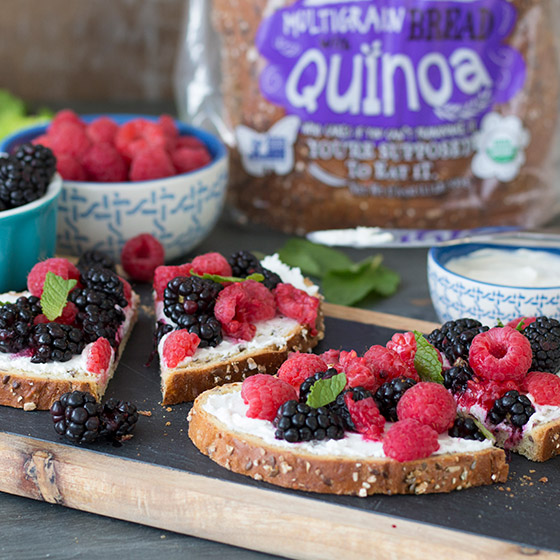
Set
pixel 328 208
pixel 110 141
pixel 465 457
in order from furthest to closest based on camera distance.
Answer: pixel 328 208, pixel 110 141, pixel 465 457

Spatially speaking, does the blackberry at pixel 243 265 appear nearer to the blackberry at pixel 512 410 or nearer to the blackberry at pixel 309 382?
the blackberry at pixel 309 382

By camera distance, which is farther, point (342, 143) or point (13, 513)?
point (342, 143)

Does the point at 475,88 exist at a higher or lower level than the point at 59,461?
higher

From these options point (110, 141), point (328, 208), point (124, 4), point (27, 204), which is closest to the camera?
point (27, 204)

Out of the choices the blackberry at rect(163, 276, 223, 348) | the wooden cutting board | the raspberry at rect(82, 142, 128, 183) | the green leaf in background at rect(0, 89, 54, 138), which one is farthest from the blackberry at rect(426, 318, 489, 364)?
the green leaf in background at rect(0, 89, 54, 138)

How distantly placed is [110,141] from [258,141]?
1.67 feet

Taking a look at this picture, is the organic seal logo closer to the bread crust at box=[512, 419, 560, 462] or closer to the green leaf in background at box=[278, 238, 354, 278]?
the green leaf in background at box=[278, 238, 354, 278]

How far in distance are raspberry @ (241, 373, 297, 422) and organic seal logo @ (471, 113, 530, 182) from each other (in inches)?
57.1

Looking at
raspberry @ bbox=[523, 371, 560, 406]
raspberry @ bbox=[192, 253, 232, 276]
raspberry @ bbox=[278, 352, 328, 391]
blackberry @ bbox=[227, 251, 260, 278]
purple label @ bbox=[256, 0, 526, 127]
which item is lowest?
raspberry @ bbox=[523, 371, 560, 406]

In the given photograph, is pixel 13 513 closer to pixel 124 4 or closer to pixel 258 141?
pixel 258 141

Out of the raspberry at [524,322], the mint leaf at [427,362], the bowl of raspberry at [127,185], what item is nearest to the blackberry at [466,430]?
the mint leaf at [427,362]

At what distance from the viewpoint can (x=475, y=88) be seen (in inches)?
104

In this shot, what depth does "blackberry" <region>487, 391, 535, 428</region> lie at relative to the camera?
1592 millimetres

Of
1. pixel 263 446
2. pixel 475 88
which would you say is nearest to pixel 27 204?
pixel 263 446
